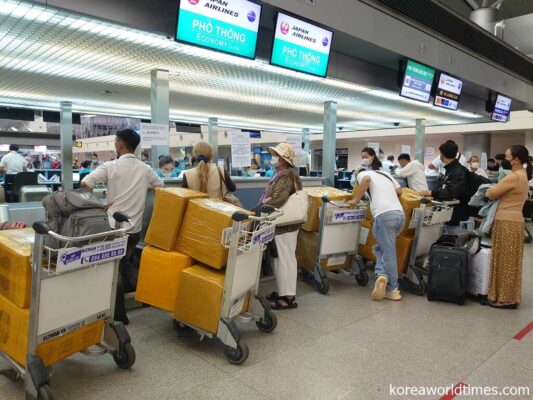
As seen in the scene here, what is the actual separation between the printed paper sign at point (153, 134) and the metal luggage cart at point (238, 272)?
1.87m

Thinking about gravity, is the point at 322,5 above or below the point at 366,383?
above

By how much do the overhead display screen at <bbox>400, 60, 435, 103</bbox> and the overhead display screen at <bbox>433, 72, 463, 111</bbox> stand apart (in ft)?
1.08

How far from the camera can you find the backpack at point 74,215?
212 centimetres

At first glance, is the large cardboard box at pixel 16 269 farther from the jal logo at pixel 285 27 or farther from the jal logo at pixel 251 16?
the jal logo at pixel 285 27

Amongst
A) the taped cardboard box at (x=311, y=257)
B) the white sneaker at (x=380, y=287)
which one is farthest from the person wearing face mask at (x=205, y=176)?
the white sneaker at (x=380, y=287)

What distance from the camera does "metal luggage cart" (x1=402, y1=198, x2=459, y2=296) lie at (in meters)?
4.14

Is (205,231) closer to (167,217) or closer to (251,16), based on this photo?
(167,217)

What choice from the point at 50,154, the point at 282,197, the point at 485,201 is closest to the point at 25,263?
the point at 282,197

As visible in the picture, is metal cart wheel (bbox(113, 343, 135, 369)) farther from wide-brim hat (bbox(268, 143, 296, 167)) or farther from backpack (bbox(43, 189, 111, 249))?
wide-brim hat (bbox(268, 143, 296, 167))

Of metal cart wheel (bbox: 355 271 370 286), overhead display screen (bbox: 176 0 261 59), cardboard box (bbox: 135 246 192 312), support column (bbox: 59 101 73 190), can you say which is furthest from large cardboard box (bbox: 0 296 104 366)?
Result: support column (bbox: 59 101 73 190)

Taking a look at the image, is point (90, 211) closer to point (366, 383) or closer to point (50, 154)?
point (366, 383)

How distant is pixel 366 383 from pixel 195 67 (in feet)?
13.4

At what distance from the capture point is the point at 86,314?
2.16 m

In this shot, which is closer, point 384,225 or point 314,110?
point 384,225
